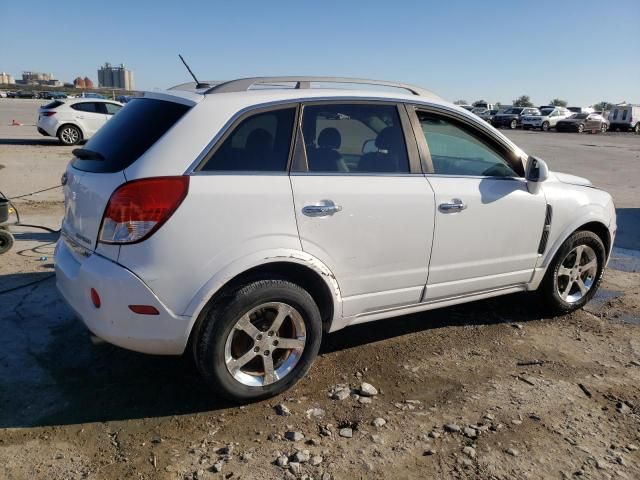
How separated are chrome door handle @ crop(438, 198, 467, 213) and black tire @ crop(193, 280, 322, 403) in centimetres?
111

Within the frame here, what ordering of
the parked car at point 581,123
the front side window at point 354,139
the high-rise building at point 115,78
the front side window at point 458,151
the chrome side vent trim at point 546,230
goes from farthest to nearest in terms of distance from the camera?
the high-rise building at point 115,78, the parked car at point 581,123, the chrome side vent trim at point 546,230, the front side window at point 458,151, the front side window at point 354,139

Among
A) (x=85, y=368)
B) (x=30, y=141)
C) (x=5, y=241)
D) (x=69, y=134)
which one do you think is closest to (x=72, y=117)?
(x=69, y=134)

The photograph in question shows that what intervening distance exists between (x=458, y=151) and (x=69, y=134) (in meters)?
16.7

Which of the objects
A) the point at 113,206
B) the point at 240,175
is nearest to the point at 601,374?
the point at 240,175

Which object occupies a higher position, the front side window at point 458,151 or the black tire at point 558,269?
the front side window at point 458,151

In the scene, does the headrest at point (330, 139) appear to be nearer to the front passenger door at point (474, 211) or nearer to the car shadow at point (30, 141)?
the front passenger door at point (474, 211)

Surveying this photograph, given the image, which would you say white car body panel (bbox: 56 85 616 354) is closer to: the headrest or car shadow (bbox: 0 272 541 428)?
the headrest

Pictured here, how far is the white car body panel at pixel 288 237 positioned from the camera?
287cm

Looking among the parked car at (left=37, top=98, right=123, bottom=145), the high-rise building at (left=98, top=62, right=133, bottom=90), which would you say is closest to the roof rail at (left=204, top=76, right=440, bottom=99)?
the parked car at (left=37, top=98, right=123, bottom=145)

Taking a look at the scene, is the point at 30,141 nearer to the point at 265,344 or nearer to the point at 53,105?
the point at 53,105

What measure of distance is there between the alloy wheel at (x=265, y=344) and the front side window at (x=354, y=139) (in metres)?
0.90

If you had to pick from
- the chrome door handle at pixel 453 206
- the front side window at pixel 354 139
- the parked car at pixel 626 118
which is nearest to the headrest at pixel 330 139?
the front side window at pixel 354 139

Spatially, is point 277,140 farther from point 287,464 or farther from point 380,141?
point 287,464

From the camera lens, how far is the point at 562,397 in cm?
347
